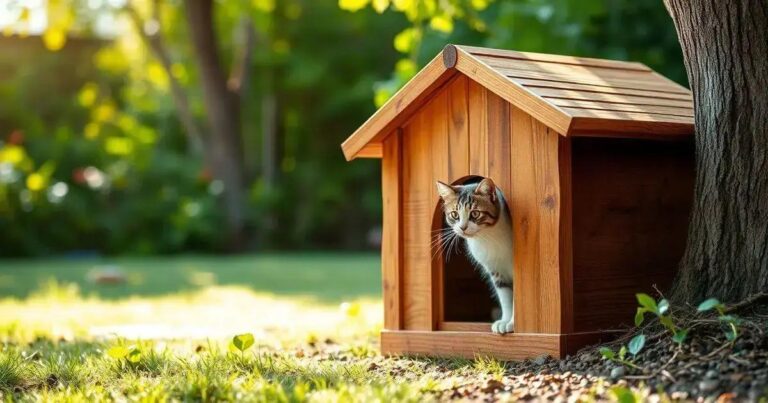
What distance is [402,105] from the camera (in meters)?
5.69

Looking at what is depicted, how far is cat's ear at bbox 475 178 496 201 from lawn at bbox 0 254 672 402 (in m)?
0.84

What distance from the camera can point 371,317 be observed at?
325 inches

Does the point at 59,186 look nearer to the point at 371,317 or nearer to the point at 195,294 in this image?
the point at 195,294

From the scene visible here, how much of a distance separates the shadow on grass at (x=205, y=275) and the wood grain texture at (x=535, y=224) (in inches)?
212

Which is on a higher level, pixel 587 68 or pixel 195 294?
pixel 587 68

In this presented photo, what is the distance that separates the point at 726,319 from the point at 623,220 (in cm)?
122

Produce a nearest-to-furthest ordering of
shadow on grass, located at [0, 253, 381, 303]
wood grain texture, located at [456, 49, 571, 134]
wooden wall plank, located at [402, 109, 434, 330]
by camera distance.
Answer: wood grain texture, located at [456, 49, 571, 134] < wooden wall plank, located at [402, 109, 434, 330] < shadow on grass, located at [0, 253, 381, 303]

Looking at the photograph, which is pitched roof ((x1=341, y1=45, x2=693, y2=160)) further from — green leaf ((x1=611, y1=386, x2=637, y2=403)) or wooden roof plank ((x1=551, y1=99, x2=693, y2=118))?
green leaf ((x1=611, y1=386, x2=637, y2=403))

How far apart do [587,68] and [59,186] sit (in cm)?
1404

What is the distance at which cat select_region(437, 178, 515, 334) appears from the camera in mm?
5336

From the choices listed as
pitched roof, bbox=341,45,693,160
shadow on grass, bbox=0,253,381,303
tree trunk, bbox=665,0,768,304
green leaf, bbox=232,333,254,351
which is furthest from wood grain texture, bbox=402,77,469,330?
shadow on grass, bbox=0,253,381,303

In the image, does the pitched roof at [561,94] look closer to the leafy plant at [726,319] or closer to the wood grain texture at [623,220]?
the wood grain texture at [623,220]

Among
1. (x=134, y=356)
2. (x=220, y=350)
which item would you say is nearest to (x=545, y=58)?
(x=220, y=350)

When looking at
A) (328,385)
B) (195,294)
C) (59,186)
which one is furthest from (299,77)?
(328,385)
